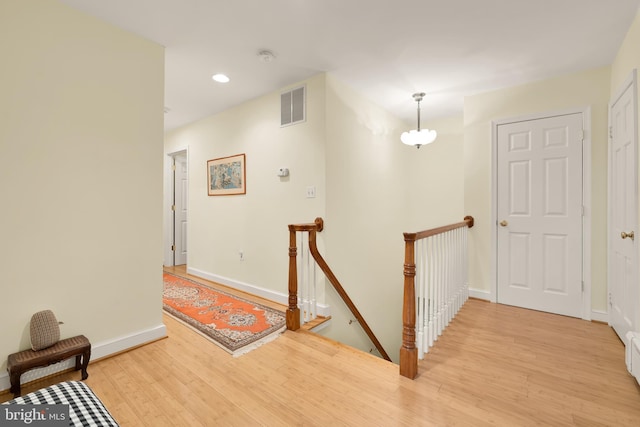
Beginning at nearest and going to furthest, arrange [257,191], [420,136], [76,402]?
[76,402], [420,136], [257,191]

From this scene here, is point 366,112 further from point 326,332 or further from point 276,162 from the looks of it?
point 326,332

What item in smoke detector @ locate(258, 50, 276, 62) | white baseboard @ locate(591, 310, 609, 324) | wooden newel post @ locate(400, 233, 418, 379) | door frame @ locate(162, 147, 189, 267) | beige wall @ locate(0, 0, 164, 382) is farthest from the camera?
door frame @ locate(162, 147, 189, 267)

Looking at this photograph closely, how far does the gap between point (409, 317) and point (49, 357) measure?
230cm

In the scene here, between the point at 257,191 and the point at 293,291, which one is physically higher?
the point at 257,191

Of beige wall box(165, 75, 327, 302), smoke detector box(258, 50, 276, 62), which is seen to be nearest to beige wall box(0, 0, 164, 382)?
smoke detector box(258, 50, 276, 62)

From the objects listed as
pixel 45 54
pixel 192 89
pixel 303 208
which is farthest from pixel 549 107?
pixel 45 54

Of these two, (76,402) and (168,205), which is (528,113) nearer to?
(76,402)

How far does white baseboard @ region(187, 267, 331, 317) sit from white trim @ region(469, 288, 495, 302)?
1.84m

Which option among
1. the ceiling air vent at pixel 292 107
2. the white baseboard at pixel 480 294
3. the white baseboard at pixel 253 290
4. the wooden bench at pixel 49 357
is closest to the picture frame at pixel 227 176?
the ceiling air vent at pixel 292 107

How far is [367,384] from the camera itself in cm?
189

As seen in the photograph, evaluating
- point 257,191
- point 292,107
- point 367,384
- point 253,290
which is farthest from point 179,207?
point 367,384

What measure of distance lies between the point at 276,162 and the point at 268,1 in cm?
169

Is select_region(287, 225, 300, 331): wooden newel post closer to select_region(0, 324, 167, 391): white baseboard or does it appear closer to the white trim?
select_region(0, 324, 167, 391): white baseboard

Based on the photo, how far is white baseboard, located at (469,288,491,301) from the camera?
348 cm
